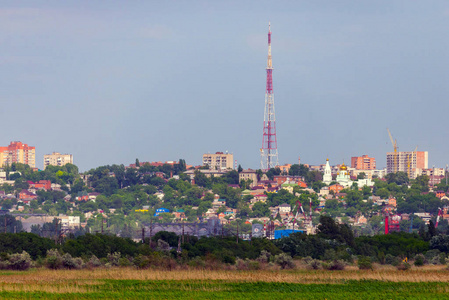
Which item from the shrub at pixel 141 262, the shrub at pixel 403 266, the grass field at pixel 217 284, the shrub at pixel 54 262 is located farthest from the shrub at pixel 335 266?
the shrub at pixel 54 262

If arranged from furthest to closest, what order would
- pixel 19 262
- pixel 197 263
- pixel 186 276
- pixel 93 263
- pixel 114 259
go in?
pixel 114 259 → pixel 197 263 → pixel 93 263 → pixel 19 262 → pixel 186 276

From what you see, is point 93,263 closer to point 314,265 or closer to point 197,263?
point 197,263

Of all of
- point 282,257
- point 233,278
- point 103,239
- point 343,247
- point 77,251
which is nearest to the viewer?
point 233,278

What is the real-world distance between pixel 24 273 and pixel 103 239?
22.9 m

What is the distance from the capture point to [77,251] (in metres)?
78.0

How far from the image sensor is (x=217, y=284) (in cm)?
5453

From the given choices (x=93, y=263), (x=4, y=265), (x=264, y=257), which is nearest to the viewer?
(x=4, y=265)

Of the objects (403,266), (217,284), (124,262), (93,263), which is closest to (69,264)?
(93,263)

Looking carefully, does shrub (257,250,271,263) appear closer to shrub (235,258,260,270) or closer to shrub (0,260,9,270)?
shrub (235,258,260,270)

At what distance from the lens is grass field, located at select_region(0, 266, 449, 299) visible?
49219 mm

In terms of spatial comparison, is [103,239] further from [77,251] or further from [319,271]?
[319,271]

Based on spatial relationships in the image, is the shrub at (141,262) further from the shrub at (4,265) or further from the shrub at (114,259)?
the shrub at (4,265)

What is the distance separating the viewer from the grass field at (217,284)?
49.2 metres

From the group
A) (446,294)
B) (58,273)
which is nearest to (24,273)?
(58,273)
